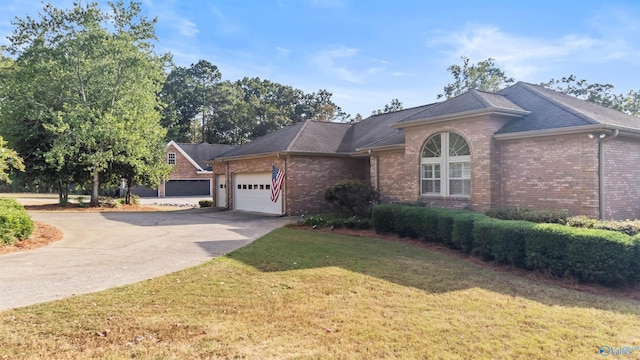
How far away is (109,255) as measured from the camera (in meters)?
9.24

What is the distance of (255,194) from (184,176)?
76.4ft

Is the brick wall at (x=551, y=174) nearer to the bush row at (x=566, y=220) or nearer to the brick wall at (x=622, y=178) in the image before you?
the brick wall at (x=622, y=178)

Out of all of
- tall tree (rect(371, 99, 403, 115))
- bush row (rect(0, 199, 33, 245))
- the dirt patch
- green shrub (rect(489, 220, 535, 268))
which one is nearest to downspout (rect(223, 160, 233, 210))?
bush row (rect(0, 199, 33, 245))

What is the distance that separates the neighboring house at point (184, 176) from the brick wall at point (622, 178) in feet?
114

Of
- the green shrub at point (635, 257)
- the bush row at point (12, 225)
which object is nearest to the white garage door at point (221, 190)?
the bush row at point (12, 225)

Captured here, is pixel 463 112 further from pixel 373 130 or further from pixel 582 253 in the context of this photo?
pixel 373 130

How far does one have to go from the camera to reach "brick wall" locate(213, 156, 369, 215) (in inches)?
708

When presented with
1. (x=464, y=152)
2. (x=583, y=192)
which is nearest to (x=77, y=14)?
(x=464, y=152)

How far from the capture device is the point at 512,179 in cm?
1178

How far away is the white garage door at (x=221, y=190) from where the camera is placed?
23172 millimetres

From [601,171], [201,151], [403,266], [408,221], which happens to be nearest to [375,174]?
[408,221]

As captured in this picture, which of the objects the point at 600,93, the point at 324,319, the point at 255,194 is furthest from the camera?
the point at 600,93

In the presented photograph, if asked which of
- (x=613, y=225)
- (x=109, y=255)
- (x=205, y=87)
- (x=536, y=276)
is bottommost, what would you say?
(x=536, y=276)

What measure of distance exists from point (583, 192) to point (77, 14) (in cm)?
2461
